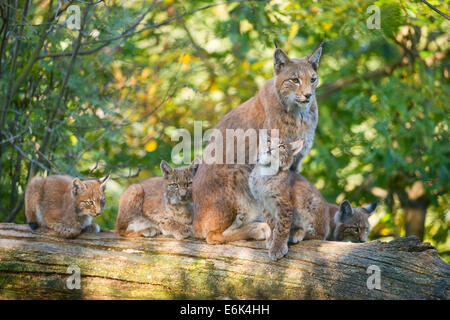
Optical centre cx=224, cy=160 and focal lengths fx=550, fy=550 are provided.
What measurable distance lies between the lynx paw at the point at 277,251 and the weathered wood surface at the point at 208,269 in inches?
2.3

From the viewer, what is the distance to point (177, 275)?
5422 millimetres

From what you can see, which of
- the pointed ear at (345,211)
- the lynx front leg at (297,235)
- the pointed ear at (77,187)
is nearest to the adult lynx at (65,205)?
the pointed ear at (77,187)

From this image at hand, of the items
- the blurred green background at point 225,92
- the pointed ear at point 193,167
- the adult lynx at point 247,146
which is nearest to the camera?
the adult lynx at point 247,146

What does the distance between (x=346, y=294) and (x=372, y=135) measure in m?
5.54

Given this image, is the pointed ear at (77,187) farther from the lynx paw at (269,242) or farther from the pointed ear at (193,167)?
the lynx paw at (269,242)

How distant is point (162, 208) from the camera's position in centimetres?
637

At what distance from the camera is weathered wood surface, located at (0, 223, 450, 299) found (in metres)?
4.97

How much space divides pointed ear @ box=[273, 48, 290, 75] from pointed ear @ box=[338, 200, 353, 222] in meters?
1.71

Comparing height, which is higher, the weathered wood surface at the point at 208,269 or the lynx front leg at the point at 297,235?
the lynx front leg at the point at 297,235

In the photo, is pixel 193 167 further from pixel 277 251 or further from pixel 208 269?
pixel 277 251

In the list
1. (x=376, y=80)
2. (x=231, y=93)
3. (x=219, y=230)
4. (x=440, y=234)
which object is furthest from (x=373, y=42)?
(x=219, y=230)

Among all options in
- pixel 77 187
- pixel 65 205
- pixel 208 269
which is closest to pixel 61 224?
pixel 65 205

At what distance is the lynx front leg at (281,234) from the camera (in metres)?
5.34
